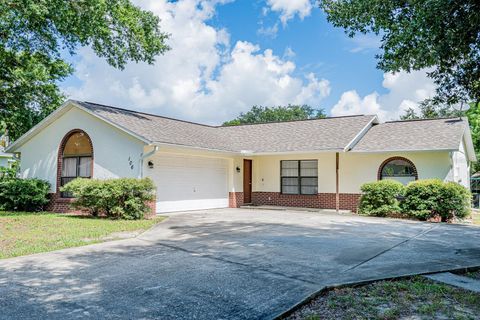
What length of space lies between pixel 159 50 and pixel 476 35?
14.5 metres

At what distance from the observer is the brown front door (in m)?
19.4

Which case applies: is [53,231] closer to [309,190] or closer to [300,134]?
[309,190]

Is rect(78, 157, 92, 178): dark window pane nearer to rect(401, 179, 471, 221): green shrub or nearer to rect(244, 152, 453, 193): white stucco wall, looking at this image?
rect(244, 152, 453, 193): white stucco wall

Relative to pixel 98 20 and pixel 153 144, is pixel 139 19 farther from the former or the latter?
pixel 153 144

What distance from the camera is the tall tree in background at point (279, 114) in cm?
5744

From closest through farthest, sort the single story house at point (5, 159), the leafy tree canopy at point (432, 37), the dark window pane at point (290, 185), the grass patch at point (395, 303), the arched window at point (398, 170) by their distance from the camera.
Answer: the grass patch at point (395, 303)
the leafy tree canopy at point (432, 37)
the arched window at point (398, 170)
the dark window pane at point (290, 185)
the single story house at point (5, 159)

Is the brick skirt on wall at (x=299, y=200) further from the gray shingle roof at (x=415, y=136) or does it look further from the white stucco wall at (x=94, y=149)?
the white stucco wall at (x=94, y=149)

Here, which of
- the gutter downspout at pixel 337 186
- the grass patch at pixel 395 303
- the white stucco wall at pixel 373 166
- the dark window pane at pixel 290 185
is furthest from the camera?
the dark window pane at pixel 290 185

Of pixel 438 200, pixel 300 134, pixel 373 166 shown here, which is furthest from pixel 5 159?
pixel 438 200

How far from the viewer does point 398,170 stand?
1614 centimetres

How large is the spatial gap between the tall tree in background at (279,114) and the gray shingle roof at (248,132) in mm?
35171

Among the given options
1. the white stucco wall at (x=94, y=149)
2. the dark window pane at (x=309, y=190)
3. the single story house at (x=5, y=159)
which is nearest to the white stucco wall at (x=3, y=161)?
the single story house at (x=5, y=159)

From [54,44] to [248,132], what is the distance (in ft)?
36.5

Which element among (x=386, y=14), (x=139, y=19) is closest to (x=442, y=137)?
(x=386, y=14)
